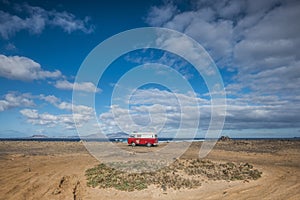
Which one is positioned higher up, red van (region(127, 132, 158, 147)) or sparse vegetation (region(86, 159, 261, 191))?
red van (region(127, 132, 158, 147))

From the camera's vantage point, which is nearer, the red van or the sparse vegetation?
the sparse vegetation

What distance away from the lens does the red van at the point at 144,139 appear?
2127 inches

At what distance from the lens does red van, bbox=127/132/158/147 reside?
177 ft

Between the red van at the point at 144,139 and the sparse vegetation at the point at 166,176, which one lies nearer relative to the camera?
the sparse vegetation at the point at 166,176

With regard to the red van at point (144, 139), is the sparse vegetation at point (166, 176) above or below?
below

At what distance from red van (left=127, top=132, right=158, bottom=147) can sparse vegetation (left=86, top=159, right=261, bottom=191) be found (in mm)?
32900

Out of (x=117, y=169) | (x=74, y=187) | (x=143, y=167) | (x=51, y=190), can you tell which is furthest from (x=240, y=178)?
(x=51, y=190)

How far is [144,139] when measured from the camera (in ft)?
178

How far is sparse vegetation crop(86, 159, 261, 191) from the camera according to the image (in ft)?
52.0

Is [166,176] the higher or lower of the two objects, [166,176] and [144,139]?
the lower

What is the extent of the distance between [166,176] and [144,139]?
37.0 m

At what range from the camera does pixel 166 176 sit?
1752 centimetres

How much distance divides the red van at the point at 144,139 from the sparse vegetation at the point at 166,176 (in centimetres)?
3290

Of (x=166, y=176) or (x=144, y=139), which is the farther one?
(x=144, y=139)
